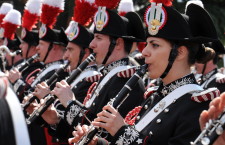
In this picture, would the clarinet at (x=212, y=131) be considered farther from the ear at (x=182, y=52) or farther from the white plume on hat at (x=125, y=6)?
the white plume on hat at (x=125, y=6)

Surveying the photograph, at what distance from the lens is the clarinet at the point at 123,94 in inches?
142

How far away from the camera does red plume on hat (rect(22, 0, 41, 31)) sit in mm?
7935

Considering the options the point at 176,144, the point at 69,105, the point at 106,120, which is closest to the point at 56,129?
the point at 69,105

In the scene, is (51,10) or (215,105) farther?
(51,10)

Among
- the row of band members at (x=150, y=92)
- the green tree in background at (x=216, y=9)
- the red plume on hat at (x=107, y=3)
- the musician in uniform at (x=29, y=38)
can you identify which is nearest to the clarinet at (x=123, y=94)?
the row of band members at (x=150, y=92)

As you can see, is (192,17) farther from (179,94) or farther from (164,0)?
(179,94)

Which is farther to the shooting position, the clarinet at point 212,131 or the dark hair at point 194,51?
the dark hair at point 194,51

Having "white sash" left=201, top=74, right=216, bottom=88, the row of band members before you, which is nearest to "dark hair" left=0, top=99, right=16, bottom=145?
the row of band members

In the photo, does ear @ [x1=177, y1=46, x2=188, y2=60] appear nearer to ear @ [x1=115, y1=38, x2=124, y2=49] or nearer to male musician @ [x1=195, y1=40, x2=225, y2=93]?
ear @ [x1=115, y1=38, x2=124, y2=49]

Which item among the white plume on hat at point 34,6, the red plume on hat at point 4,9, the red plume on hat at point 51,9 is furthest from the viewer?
the red plume on hat at point 4,9

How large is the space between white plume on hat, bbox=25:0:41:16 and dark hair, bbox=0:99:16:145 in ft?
19.9

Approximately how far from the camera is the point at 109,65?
4703mm

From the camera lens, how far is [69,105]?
4.48 metres

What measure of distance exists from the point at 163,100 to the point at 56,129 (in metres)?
1.82
